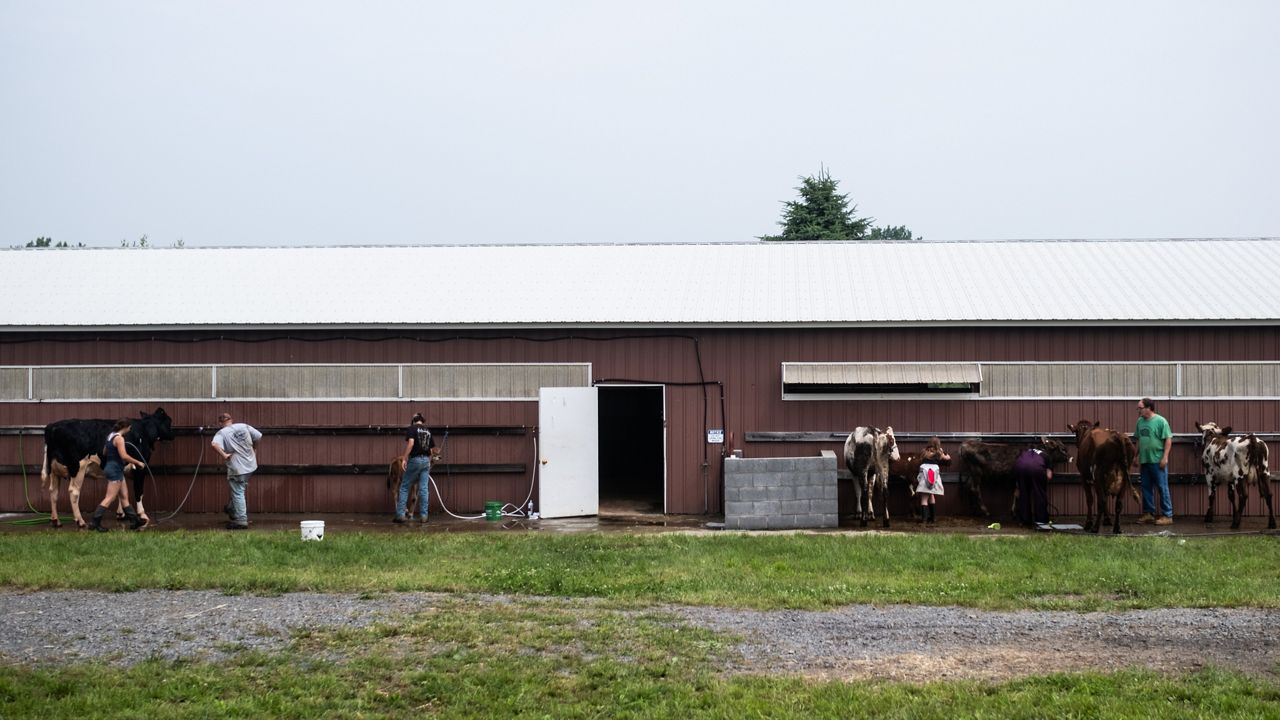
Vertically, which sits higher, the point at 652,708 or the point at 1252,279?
the point at 1252,279

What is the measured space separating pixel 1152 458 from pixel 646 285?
26.3 feet

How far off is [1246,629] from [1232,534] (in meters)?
6.59

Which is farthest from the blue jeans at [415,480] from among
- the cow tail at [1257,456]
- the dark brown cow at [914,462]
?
the cow tail at [1257,456]

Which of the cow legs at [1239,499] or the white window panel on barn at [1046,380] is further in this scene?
the white window panel on barn at [1046,380]

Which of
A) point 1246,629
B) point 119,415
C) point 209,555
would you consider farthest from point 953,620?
point 119,415

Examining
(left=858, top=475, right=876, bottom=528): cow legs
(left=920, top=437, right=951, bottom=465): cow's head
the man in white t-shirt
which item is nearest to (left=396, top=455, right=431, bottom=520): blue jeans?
the man in white t-shirt

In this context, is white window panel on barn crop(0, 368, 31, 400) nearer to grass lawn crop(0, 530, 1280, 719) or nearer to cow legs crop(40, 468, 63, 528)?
cow legs crop(40, 468, 63, 528)

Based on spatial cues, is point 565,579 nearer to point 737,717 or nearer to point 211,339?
point 737,717

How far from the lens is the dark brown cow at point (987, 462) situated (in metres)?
17.0

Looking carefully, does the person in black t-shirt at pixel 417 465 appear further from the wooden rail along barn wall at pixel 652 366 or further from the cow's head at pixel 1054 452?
the cow's head at pixel 1054 452

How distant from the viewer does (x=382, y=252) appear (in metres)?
22.3

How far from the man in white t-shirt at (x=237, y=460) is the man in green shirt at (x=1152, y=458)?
12.3m

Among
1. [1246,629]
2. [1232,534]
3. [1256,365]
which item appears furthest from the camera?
[1256,365]

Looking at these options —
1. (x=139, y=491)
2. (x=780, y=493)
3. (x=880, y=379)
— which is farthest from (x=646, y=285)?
(x=139, y=491)
